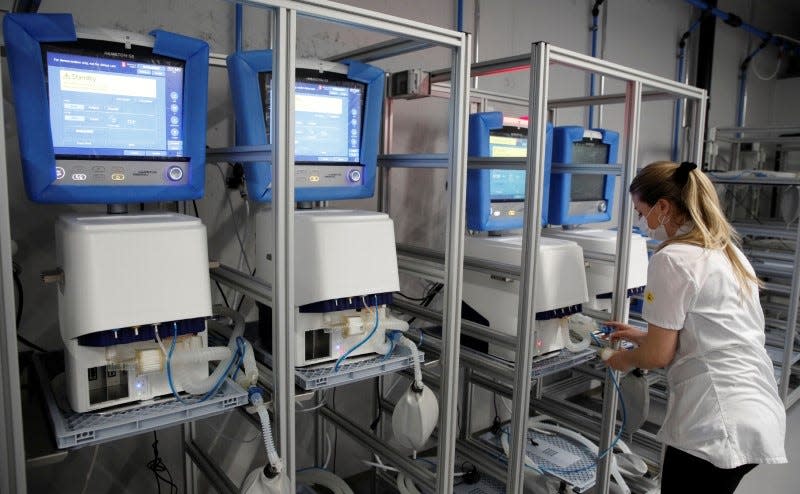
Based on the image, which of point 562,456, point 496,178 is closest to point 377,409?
point 562,456

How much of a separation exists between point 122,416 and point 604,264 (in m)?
1.84

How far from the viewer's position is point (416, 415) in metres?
1.71

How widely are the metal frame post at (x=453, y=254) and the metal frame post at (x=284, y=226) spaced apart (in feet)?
1.65

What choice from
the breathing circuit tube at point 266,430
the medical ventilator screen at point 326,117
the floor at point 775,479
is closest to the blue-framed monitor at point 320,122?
the medical ventilator screen at point 326,117

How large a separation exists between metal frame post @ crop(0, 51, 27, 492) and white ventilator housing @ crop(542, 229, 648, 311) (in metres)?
1.93

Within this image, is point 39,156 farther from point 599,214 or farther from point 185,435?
point 599,214

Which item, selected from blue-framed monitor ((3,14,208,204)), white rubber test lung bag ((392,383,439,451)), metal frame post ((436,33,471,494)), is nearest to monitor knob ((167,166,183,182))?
blue-framed monitor ((3,14,208,204))

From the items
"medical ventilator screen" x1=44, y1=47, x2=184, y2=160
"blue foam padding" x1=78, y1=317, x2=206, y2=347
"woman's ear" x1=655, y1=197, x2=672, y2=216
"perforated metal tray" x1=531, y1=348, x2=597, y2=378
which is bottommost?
"perforated metal tray" x1=531, y1=348, x2=597, y2=378

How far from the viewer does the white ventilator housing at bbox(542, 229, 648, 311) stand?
2.31 m

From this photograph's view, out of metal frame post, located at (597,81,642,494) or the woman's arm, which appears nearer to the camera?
the woman's arm

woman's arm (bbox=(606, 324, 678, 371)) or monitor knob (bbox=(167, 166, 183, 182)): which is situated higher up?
monitor knob (bbox=(167, 166, 183, 182))

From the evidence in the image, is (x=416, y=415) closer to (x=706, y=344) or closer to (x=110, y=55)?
(x=706, y=344)

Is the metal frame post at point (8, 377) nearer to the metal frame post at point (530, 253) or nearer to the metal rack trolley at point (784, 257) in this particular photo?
the metal frame post at point (530, 253)

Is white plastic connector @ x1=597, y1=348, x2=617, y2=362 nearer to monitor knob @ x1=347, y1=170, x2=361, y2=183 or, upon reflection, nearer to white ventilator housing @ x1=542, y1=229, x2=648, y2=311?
white ventilator housing @ x1=542, y1=229, x2=648, y2=311
